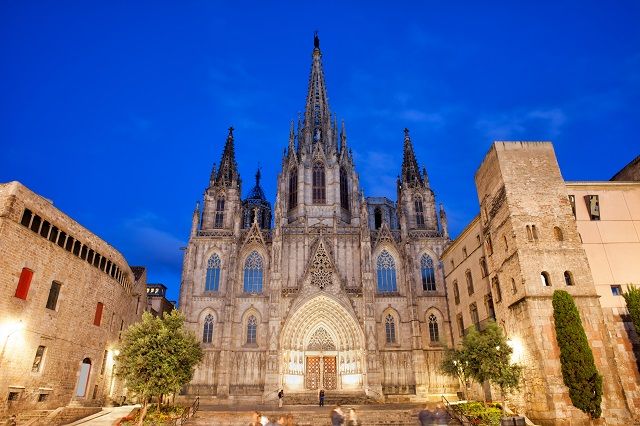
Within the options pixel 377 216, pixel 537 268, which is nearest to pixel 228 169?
pixel 377 216

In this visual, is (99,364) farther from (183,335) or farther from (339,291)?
(339,291)

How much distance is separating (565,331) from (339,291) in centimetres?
1804

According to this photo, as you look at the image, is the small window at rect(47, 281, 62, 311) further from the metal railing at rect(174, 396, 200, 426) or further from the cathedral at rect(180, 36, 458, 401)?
the cathedral at rect(180, 36, 458, 401)

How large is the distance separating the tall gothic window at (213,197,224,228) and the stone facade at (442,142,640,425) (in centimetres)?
2386

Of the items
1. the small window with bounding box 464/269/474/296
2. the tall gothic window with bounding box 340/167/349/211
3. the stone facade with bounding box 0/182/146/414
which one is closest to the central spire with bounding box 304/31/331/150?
the tall gothic window with bounding box 340/167/349/211

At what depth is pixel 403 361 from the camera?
32.5 metres

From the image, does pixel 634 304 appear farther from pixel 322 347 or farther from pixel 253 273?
pixel 253 273

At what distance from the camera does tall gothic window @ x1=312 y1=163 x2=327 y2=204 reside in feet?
134

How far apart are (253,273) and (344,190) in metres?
12.9

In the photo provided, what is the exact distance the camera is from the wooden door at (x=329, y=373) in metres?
32.3

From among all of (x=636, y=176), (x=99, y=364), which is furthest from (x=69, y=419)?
(x=636, y=176)

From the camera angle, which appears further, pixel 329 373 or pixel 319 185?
pixel 319 185

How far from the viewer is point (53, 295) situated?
2117 centimetres

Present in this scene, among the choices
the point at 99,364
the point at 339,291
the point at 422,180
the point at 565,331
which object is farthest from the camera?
the point at 422,180
